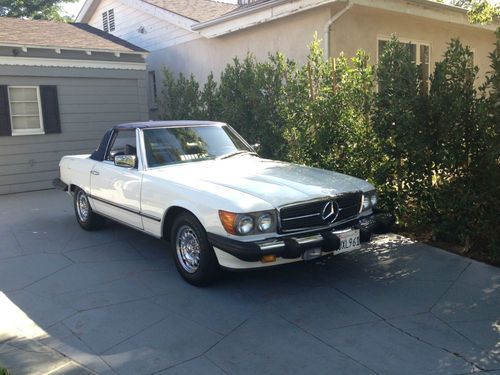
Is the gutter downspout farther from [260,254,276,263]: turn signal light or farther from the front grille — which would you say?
[260,254,276,263]: turn signal light

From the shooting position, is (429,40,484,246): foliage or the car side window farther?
the car side window

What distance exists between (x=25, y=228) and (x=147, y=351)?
4.90 m

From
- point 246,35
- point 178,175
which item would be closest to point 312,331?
point 178,175

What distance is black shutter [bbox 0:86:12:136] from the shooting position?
10734 mm

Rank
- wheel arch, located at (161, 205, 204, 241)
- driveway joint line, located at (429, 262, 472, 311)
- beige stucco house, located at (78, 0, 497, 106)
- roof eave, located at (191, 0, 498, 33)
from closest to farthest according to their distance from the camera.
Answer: driveway joint line, located at (429, 262, 472, 311) → wheel arch, located at (161, 205, 204, 241) → roof eave, located at (191, 0, 498, 33) → beige stucco house, located at (78, 0, 497, 106)

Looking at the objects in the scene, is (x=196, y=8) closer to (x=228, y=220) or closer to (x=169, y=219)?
(x=169, y=219)

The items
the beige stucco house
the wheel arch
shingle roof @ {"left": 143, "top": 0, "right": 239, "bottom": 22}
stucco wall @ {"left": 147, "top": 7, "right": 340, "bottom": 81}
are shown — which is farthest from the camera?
shingle roof @ {"left": 143, "top": 0, "right": 239, "bottom": 22}

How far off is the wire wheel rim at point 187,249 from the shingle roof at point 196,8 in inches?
398

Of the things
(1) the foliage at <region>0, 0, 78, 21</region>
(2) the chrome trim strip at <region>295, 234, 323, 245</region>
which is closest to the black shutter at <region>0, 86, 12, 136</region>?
(2) the chrome trim strip at <region>295, 234, 323, 245</region>

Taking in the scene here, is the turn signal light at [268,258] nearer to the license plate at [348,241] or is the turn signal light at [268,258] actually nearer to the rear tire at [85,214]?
the license plate at [348,241]

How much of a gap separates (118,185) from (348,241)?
289 centimetres

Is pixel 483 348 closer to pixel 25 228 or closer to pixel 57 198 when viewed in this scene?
pixel 25 228

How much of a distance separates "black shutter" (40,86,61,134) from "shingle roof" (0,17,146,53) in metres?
1.06

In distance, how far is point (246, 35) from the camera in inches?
461
